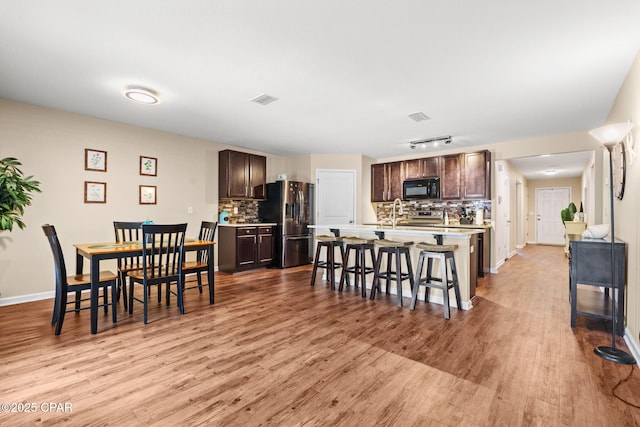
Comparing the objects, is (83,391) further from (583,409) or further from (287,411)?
(583,409)

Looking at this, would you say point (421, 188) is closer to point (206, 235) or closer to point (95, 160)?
point (206, 235)

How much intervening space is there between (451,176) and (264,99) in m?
4.07

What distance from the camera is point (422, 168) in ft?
20.7

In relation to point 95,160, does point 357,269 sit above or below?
below

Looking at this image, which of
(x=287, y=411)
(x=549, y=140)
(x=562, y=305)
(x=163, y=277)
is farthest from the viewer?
(x=549, y=140)

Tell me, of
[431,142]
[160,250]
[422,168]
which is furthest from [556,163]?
[160,250]

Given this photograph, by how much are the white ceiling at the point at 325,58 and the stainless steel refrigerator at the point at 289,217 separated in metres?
1.93

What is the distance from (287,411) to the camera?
1.67 metres

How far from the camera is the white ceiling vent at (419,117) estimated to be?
4086mm

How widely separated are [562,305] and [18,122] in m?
6.94

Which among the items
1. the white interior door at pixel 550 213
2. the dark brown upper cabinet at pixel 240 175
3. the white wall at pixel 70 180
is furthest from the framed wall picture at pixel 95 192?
the white interior door at pixel 550 213

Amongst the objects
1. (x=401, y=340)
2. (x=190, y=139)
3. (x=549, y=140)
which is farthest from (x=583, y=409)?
(x=190, y=139)

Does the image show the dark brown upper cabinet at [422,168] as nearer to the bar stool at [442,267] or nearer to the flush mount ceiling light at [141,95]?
the bar stool at [442,267]

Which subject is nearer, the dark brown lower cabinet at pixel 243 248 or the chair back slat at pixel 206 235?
the chair back slat at pixel 206 235
